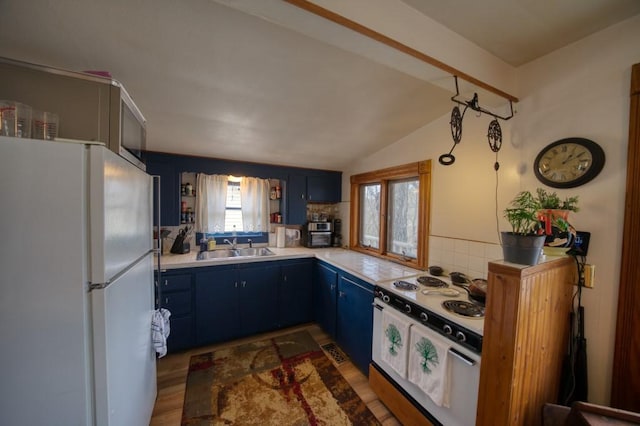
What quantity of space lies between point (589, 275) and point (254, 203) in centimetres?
307

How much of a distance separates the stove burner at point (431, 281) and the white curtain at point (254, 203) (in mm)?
2095

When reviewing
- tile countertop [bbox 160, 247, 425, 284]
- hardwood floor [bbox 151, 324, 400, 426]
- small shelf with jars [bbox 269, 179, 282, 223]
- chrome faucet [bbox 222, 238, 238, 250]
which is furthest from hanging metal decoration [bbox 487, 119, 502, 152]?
chrome faucet [bbox 222, 238, 238, 250]

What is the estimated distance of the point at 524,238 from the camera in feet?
3.13

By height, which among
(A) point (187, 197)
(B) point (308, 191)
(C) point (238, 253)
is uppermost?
(B) point (308, 191)

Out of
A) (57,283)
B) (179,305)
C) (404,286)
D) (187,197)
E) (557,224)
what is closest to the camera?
(57,283)

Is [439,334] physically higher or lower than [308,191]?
lower

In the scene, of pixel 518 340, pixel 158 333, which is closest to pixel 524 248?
pixel 518 340

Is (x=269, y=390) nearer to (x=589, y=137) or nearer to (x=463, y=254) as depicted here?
(x=463, y=254)

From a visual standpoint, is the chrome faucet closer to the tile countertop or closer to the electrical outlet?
the tile countertop

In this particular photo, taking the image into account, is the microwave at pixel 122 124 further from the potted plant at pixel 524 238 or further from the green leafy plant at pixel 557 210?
the green leafy plant at pixel 557 210

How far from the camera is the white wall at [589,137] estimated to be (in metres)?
1.17

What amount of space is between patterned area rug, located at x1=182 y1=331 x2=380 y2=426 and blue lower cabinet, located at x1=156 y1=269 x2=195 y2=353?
233 mm

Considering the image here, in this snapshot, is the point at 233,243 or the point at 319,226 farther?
the point at 319,226

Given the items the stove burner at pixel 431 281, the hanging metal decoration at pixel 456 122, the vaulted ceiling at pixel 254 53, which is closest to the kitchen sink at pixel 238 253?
the vaulted ceiling at pixel 254 53
